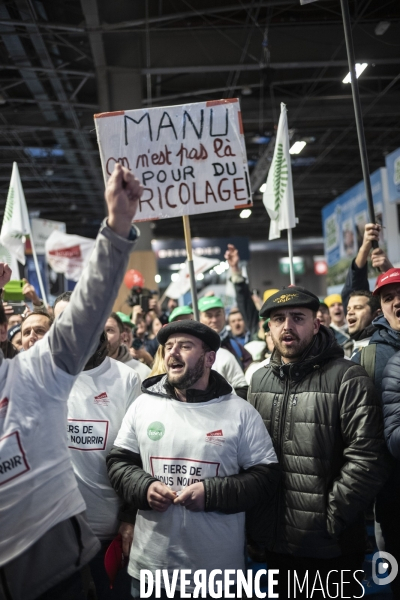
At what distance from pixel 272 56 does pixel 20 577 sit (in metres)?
11.1

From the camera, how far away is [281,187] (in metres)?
4.70

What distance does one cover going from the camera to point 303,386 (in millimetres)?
2686

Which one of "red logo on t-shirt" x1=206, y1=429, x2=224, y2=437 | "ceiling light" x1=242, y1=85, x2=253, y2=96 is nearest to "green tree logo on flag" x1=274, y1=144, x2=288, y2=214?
"red logo on t-shirt" x1=206, y1=429, x2=224, y2=437

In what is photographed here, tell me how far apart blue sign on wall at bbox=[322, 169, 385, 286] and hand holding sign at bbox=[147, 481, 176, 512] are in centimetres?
1224

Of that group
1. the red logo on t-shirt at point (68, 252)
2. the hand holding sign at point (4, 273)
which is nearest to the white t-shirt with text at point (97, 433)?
the hand holding sign at point (4, 273)

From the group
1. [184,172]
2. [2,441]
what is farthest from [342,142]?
[2,441]

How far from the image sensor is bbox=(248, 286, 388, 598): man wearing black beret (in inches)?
97.2

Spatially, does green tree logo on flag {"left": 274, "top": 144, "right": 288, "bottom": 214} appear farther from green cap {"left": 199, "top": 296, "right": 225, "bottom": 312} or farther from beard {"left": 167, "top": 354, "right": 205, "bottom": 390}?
beard {"left": 167, "top": 354, "right": 205, "bottom": 390}

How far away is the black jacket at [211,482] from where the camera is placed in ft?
7.78

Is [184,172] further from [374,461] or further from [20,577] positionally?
[20,577]

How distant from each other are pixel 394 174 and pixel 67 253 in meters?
7.81

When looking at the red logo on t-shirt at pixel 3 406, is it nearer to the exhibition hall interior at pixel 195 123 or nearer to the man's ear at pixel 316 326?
the exhibition hall interior at pixel 195 123

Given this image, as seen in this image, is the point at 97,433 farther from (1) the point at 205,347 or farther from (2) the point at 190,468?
(1) the point at 205,347

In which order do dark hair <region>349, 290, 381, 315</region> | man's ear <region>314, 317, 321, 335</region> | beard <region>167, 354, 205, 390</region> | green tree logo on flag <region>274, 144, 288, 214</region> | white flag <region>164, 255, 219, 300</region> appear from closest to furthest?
beard <region>167, 354, 205, 390</region>, man's ear <region>314, 317, 321, 335</region>, dark hair <region>349, 290, 381, 315</region>, green tree logo on flag <region>274, 144, 288, 214</region>, white flag <region>164, 255, 219, 300</region>
